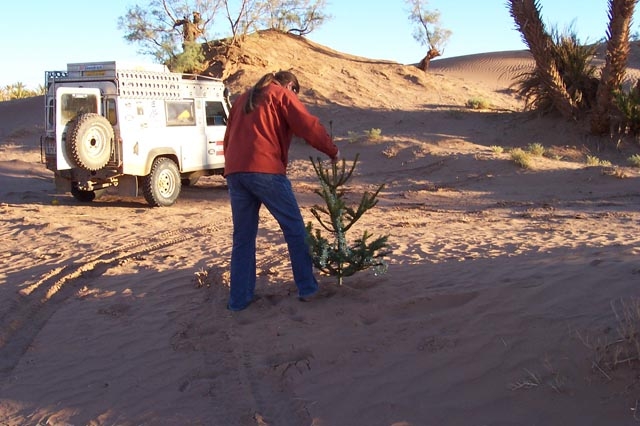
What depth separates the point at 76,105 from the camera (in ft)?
35.6

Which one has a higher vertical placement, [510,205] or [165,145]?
[165,145]

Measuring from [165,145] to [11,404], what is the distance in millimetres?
8040

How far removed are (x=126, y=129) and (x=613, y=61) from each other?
11734 millimetres

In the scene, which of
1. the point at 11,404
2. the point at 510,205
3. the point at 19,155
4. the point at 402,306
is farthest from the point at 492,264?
the point at 19,155

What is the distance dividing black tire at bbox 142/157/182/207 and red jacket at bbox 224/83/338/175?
6.83 m

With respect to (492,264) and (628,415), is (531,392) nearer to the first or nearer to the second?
(628,415)

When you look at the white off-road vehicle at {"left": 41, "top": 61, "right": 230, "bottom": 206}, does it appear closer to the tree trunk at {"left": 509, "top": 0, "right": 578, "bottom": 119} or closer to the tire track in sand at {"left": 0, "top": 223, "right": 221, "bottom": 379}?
the tire track in sand at {"left": 0, "top": 223, "right": 221, "bottom": 379}

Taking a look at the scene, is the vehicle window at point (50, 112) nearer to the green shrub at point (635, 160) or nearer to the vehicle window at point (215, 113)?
the vehicle window at point (215, 113)

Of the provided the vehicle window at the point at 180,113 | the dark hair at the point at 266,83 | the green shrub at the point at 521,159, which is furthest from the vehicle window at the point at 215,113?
the dark hair at the point at 266,83

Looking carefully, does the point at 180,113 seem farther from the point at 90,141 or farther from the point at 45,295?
the point at 45,295

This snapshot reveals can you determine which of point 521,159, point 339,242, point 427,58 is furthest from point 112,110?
point 427,58

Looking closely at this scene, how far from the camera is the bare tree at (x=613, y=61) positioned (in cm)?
1568

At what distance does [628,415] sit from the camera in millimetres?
3172

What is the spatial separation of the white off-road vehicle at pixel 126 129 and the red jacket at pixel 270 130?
6.01 m
